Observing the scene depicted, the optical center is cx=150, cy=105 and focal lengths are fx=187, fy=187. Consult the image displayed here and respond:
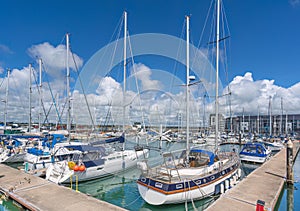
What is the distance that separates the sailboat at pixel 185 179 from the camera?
30.4ft

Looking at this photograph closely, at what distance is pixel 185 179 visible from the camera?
9.67 metres

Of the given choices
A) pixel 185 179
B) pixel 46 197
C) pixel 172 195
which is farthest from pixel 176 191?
pixel 46 197

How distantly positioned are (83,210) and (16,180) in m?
7.45

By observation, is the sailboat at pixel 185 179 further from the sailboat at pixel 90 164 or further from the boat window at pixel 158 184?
the sailboat at pixel 90 164

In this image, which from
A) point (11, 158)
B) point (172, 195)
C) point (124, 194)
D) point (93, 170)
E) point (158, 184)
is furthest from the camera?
point (11, 158)

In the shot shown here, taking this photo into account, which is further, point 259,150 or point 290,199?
point 259,150

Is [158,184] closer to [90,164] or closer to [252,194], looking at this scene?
[252,194]

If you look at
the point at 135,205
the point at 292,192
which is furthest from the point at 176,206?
the point at 292,192

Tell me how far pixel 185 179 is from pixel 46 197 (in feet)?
23.0

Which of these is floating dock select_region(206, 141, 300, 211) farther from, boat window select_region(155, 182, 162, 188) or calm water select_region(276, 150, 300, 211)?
boat window select_region(155, 182, 162, 188)

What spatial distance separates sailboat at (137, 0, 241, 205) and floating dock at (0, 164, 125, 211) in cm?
208

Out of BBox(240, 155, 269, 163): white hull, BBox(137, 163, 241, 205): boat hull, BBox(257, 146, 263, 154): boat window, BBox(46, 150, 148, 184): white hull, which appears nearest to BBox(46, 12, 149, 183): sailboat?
BBox(46, 150, 148, 184): white hull

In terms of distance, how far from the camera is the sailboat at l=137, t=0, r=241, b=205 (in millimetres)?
9273

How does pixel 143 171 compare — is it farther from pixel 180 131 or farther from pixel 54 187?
pixel 180 131
